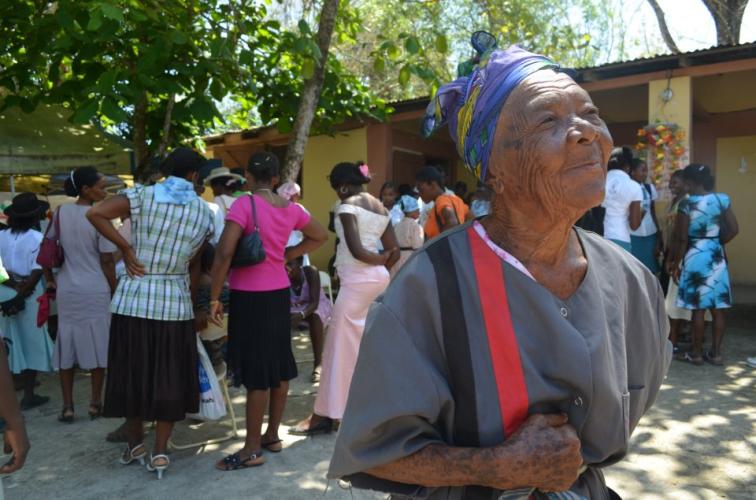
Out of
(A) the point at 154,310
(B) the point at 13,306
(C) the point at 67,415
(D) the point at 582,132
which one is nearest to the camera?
(D) the point at 582,132

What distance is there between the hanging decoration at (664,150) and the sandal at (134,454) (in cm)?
649

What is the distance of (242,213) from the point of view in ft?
12.7

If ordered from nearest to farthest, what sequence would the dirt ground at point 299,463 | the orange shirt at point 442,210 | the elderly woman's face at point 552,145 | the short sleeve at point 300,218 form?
the elderly woman's face at point 552,145, the dirt ground at point 299,463, the short sleeve at point 300,218, the orange shirt at point 442,210

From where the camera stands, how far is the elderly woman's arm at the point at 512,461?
1.18 metres

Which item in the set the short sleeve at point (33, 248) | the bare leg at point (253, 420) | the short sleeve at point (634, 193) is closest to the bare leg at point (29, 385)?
the short sleeve at point (33, 248)

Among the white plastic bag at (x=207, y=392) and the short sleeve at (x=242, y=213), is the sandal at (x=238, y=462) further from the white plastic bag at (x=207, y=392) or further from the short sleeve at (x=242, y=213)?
the short sleeve at (x=242, y=213)

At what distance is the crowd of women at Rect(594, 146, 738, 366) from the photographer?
19.7ft

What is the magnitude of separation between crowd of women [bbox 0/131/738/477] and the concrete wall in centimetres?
550

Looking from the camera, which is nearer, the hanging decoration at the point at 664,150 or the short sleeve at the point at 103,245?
the short sleeve at the point at 103,245

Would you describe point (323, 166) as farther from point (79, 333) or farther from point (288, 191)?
point (79, 333)

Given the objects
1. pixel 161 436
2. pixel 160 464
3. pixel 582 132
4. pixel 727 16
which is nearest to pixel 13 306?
pixel 161 436

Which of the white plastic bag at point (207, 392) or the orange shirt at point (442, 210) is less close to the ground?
the orange shirt at point (442, 210)

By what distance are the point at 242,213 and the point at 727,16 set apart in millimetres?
12509

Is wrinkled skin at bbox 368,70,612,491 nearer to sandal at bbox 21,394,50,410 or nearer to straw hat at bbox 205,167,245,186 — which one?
straw hat at bbox 205,167,245,186
